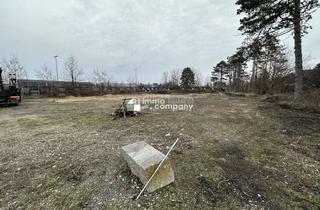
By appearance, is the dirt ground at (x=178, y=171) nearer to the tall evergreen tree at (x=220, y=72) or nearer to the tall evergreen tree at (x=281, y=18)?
the tall evergreen tree at (x=281, y=18)

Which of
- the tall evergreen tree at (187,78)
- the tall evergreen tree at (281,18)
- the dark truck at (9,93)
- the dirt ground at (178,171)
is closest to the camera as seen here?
the dirt ground at (178,171)

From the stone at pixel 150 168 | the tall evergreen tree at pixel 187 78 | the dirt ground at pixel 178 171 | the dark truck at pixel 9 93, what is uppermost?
the tall evergreen tree at pixel 187 78

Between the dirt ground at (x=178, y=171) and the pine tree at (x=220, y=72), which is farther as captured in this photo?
the pine tree at (x=220, y=72)

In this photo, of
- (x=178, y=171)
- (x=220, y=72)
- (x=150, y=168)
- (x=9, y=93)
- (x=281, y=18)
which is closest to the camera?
(x=150, y=168)

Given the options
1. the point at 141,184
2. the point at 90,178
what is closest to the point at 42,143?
the point at 90,178

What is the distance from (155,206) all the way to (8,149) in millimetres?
4003

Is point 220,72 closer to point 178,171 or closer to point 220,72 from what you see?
point 220,72

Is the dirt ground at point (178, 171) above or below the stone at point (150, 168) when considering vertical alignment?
below

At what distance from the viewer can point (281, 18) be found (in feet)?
27.5

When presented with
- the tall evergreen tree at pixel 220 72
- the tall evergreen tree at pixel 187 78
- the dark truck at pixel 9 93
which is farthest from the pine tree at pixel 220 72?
the dark truck at pixel 9 93

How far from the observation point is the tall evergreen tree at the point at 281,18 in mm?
7620

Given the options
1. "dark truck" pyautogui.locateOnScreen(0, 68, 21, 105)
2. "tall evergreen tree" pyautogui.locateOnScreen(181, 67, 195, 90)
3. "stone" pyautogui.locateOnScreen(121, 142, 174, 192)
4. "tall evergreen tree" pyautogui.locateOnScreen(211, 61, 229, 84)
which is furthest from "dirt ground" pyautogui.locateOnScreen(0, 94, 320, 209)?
"tall evergreen tree" pyautogui.locateOnScreen(211, 61, 229, 84)

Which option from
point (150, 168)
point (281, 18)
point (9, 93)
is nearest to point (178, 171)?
point (150, 168)

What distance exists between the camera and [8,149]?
12.5 feet
